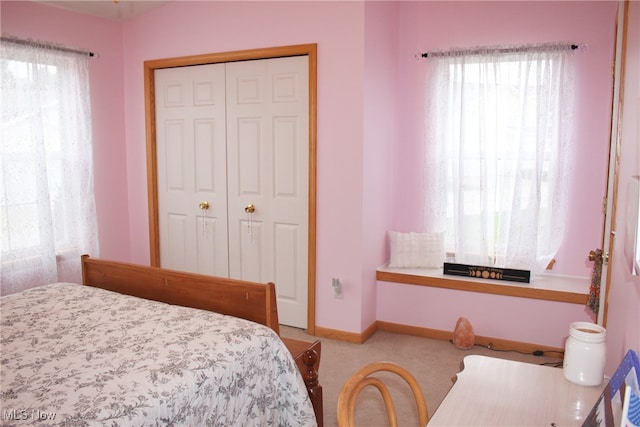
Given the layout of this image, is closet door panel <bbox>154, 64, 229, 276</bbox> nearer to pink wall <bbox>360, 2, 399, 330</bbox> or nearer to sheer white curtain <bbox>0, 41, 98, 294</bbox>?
sheer white curtain <bbox>0, 41, 98, 294</bbox>

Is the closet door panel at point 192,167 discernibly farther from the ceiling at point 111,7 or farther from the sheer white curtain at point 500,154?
the sheer white curtain at point 500,154

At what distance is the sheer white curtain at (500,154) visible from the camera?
3436 millimetres

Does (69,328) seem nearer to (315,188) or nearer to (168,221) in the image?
(315,188)

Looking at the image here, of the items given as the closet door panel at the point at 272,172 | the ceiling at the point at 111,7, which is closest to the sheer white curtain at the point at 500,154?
the closet door panel at the point at 272,172

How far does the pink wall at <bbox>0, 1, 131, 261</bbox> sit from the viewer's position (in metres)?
3.86

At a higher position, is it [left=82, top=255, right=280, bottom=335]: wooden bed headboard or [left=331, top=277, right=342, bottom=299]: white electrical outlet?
[left=82, top=255, right=280, bottom=335]: wooden bed headboard

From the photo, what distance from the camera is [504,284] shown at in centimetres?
346

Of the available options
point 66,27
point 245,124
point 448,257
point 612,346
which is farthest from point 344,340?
point 66,27

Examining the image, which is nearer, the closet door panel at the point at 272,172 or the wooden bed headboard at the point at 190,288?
the wooden bed headboard at the point at 190,288

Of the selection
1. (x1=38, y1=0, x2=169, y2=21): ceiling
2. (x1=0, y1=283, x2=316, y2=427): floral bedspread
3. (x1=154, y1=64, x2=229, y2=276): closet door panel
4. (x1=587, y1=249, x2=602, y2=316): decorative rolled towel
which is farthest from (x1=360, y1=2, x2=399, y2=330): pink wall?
(x1=38, y1=0, x2=169, y2=21): ceiling

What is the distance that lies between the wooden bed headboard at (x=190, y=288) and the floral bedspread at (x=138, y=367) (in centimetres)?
13

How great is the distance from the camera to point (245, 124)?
3855mm

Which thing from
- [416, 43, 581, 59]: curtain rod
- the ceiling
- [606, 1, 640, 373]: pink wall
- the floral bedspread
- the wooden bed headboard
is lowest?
the floral bedspread

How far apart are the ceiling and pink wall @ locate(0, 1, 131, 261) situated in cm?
6
